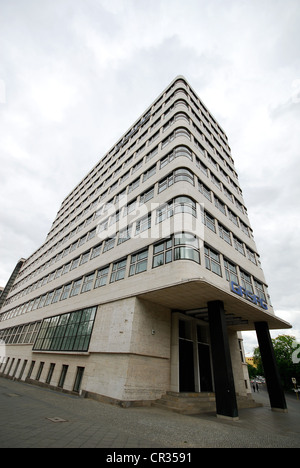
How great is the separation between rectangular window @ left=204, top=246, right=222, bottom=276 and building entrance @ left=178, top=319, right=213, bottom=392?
486 centimetres

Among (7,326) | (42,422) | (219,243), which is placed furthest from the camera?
(7,326)

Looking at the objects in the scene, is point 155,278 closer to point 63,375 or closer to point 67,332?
point 67,332

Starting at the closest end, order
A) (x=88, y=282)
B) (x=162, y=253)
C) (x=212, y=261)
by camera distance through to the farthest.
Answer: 1. (x=162, y=253)
2. (x=212, y=261)
3. (x=88, y=282)

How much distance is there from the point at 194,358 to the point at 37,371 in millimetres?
17459

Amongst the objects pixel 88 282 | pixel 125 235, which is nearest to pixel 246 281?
pixel 125 235

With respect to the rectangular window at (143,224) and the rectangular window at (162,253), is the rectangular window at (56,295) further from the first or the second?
the rectangular window at (162,253)

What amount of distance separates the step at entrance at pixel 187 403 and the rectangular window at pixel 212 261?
313 inches

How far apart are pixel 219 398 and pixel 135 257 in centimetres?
1010

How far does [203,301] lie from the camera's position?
14055 millimetres

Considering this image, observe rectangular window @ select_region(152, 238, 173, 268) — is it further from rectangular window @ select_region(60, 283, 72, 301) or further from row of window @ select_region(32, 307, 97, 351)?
rectangular window @ select_region(60, 283, 72, 301)

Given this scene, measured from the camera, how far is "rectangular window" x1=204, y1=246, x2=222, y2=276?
15.2m
